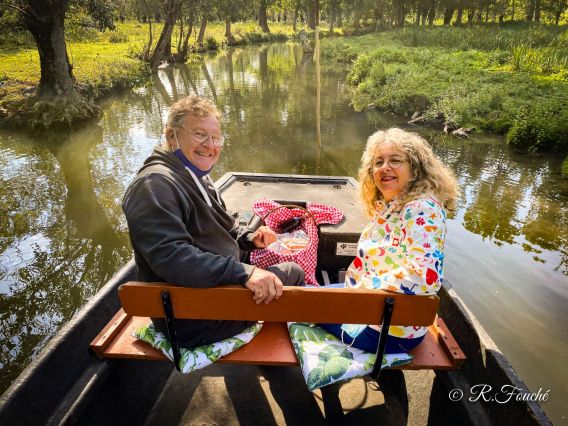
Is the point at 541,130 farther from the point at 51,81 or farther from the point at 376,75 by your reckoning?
the point at 51,81

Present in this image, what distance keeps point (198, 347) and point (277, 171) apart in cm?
773

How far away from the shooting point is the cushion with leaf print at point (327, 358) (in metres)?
2.06

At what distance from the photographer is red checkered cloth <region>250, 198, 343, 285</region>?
3.45m

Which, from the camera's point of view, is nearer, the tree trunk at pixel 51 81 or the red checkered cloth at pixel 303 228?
the red checkered cloth at pixel 303 228

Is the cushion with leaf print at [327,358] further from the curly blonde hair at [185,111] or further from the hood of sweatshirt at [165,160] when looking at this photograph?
the curly blonde hair at [185,111]

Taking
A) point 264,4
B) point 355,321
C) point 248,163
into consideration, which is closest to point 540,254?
point 355,321

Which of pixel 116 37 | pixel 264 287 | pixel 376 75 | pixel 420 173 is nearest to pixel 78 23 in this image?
pixel 376 75

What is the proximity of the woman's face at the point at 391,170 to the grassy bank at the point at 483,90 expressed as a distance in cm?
1011

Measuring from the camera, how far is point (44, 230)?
6637 millimetres

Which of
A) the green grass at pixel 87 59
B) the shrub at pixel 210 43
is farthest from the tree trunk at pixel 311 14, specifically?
the green grass at pixel 87 59

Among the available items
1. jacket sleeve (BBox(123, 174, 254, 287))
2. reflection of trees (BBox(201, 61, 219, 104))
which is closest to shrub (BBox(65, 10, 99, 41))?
reflection of trees (BBox(201, 61, 219, 104))

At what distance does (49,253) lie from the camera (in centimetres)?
601

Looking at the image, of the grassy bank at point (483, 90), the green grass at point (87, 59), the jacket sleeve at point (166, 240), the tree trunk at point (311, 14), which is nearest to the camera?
the jacket sleeve at point (166, 240)

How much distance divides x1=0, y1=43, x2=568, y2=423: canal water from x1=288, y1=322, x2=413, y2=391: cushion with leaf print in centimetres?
259
